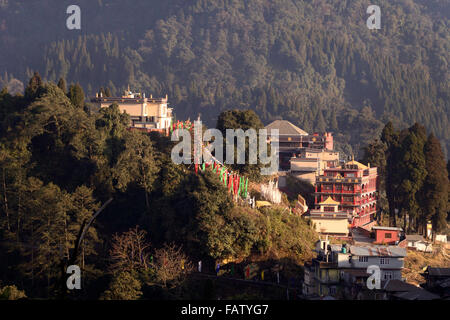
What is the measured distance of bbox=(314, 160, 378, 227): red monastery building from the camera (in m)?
66.8

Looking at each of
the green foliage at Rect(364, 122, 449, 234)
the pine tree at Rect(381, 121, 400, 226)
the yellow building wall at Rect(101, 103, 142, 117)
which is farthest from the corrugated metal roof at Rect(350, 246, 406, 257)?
the yellow building wall at Rect(101, 103, 142, 117)

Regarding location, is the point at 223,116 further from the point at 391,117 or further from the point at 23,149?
the point at 391,117

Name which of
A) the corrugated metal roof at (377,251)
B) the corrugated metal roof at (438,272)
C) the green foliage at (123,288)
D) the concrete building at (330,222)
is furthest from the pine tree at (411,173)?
the green foliage at (123,288)

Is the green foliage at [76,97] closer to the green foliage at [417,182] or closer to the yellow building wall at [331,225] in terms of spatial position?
the yellow building wall at [331,225]

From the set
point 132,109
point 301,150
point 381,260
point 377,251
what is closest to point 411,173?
point 301,150

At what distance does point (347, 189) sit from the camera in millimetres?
67562

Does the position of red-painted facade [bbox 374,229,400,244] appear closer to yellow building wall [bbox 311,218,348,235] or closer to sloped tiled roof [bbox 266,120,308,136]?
yellow building wall [bbox 311,218,348,235]

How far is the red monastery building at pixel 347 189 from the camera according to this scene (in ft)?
219

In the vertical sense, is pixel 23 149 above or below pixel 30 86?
below

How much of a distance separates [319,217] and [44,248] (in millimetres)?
21384

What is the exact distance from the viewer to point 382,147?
7656cm

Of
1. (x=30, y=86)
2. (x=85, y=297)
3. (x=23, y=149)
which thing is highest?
(x=30, y=86)
